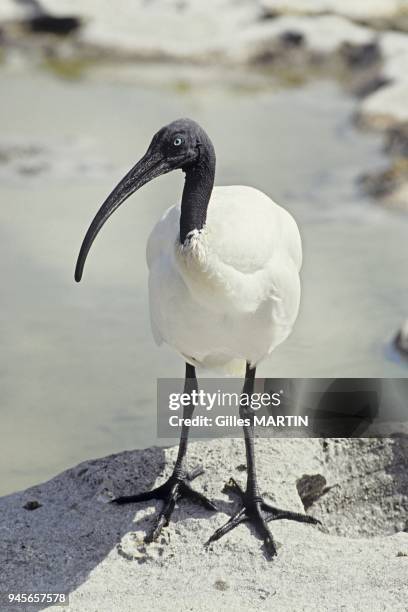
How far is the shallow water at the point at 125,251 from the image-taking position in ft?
20.2

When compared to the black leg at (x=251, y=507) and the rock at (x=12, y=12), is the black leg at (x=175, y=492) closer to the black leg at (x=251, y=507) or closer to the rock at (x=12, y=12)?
the black leg at (x=251, y=507)

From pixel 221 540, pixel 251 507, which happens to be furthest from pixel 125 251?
pixel 221 540

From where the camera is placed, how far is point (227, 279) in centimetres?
402

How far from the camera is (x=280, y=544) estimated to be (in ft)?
14.4

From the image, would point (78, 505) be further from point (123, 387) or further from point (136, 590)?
point (123, 387)

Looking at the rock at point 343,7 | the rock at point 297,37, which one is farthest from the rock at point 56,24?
the rock at point 343,7

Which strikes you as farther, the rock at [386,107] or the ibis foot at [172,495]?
the rock at [386,107]

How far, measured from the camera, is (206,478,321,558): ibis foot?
4370mm

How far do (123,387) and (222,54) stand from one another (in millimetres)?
8054

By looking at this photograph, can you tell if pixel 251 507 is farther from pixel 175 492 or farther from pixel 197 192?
pixel 197 192

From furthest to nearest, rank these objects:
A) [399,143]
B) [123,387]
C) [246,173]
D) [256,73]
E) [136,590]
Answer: [256,73] < [399,143] < [246,173] < [123,387] < [136,590]

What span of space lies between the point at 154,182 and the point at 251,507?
5180 mm

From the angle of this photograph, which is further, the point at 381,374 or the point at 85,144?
the point at 85,144

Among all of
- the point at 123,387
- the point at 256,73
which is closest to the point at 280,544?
the point at 123,387
